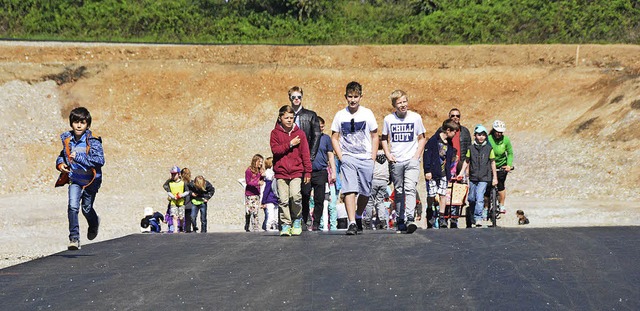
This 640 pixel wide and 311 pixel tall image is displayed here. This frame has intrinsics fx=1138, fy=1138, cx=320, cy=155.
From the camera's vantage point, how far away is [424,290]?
9320 mm

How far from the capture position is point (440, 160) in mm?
16797

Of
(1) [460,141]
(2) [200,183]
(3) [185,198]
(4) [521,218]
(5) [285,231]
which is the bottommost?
(4) [521,218]

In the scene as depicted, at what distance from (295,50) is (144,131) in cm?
819

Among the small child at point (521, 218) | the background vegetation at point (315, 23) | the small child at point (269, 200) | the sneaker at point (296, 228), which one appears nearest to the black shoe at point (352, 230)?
the sneaker at point (296, 228)

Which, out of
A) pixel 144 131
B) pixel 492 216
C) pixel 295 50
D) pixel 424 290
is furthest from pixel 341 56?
pixel 424 290

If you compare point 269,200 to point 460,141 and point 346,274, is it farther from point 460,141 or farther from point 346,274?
point 346,274

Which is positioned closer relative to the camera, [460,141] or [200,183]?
[460,141]

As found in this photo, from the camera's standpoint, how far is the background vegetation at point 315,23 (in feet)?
169

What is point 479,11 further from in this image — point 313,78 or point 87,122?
point 87,122

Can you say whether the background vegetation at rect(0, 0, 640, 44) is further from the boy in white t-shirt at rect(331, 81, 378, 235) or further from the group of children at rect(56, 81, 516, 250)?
the boy in white t-shirt at rect(331, 81, 378, 235)

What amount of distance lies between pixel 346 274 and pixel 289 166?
14.3 feet

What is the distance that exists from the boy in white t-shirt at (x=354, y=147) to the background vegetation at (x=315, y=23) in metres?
37.6

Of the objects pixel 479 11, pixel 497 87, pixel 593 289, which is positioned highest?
pixel 479 11

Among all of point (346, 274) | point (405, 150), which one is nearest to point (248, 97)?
point (405, 150)
